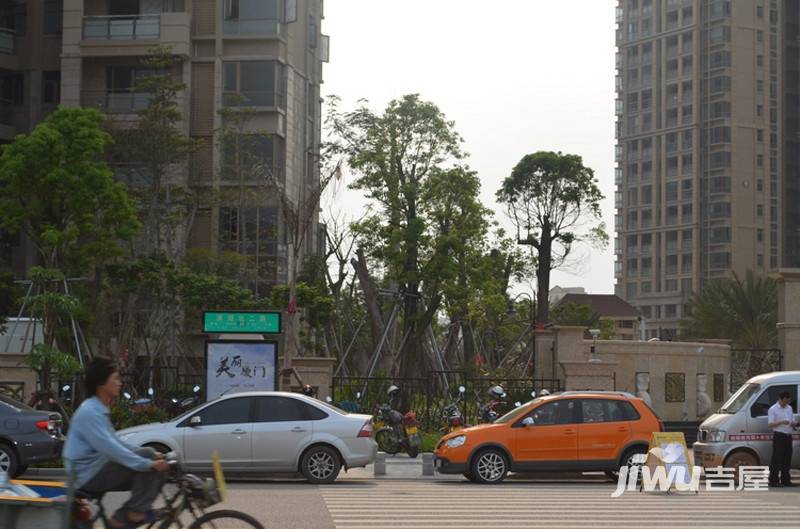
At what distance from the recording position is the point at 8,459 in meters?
20.9

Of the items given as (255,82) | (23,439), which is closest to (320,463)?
(23,439)

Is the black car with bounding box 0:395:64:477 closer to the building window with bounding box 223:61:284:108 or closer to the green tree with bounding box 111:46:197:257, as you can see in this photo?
the green tree with bounding box 111:46:197:257

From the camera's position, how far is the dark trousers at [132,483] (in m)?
9.55

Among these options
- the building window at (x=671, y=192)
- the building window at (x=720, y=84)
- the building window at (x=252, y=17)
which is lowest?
the building window at (x=252, y=17)

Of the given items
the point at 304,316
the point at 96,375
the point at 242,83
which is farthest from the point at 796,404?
the point at 242,83

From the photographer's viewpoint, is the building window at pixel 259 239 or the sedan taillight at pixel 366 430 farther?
the building window at pixel 259 239

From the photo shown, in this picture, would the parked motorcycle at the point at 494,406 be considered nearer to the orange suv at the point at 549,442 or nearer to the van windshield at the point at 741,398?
the orange suv at the point at 549,442

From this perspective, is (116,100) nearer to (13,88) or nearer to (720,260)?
(13,88)

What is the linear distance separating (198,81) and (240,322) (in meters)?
24.9

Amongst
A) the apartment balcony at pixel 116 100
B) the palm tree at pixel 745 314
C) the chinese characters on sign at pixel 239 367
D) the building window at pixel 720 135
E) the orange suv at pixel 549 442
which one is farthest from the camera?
the building window at pixel 720 135

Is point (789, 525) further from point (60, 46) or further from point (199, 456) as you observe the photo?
point (60, 46)

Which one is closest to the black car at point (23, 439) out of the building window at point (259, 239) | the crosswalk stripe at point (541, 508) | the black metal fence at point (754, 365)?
the crosswalk stripe at point (541, 508)

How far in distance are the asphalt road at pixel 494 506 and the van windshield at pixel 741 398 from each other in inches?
77.1

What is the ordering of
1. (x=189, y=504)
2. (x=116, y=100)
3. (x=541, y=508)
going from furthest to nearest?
1. (x=116, y=100)
2. (x=541, y=508)
3. (x=189, y=504)
